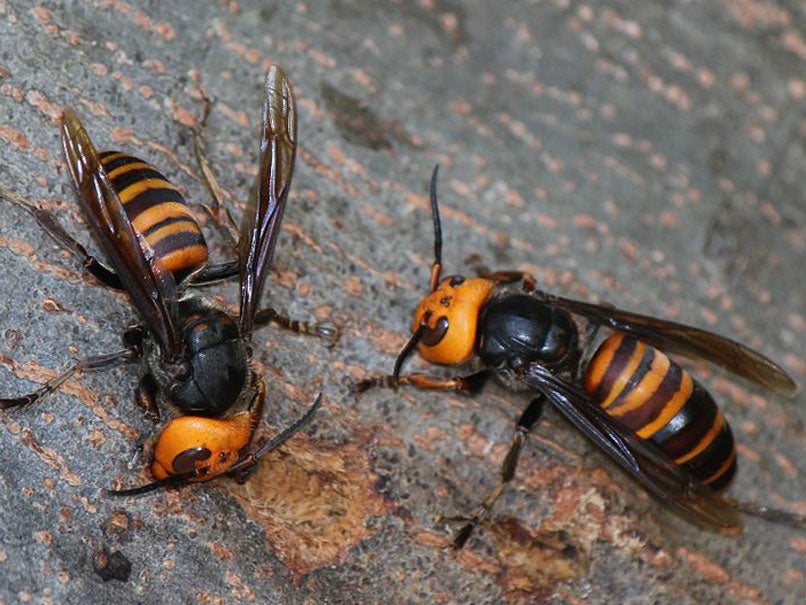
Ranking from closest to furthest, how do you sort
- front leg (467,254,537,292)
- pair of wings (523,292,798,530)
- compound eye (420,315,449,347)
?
1. pair of wings (523,292,798,530)
2. compound eye (420,315,449,347)
3. front leg (467,254,537,292)

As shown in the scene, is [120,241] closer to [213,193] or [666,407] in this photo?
A: [213,193]

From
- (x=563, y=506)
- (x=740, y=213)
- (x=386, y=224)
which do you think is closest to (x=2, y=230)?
(x=386, y=224)

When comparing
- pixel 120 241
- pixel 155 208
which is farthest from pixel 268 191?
pixel 120 241

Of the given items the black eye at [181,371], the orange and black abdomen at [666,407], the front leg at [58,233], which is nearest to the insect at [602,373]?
the orange and black abdomen at [666,407]

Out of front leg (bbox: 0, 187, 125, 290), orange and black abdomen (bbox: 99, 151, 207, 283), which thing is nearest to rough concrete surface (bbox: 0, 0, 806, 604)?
front leg (bbox: 0, 187, 125, 290)

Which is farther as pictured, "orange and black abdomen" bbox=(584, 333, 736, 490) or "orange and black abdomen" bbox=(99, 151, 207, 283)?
"orange and black abdomen" bbox=(584, 333, 736, 490)

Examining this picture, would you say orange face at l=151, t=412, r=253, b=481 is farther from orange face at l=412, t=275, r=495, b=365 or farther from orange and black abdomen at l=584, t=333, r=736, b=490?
orange and black abdomen at l=584, t=333, r=736, b=490

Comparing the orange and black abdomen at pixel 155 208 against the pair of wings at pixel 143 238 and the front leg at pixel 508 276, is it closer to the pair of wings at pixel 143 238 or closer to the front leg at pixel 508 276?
the pair of wings at pixel 143 238
